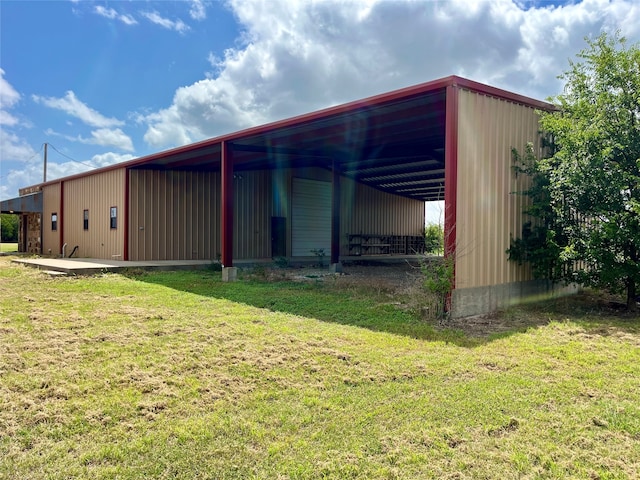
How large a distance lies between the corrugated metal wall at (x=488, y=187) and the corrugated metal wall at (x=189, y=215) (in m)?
11.1

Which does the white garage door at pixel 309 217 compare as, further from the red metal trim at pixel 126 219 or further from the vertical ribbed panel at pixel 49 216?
the vertical ribbed panel at pixel 49 216

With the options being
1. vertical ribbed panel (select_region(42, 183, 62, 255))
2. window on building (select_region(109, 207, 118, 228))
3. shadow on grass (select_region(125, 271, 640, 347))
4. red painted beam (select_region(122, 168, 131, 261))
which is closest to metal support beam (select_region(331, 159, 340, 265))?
shadow on grass (select_region(125, 271, 640, 347))

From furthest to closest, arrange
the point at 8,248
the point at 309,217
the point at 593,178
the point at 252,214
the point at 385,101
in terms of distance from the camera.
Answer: the point at 8,248 < the point at 309,217 < the point at 252,214 < the point at 385,101 < the point at 593,178

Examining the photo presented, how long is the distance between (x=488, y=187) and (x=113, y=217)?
44.1 ft

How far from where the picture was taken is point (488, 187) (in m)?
7.14

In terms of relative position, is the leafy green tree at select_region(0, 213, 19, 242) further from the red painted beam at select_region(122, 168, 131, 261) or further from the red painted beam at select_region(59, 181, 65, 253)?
the red painted beam at select_region(122, 168, 131, 261)

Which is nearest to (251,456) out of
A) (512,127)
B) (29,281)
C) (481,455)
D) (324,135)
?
(481,455)

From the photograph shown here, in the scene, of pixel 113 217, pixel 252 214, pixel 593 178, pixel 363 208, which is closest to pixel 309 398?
pixel 593 178

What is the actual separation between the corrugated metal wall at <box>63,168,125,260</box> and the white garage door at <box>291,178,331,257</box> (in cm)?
664

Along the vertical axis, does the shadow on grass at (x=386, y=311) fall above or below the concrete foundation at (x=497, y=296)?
below

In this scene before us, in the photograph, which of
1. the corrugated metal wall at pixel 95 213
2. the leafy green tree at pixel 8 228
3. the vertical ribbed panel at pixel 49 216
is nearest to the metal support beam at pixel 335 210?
the corrugated metal wall at pixel 95 213

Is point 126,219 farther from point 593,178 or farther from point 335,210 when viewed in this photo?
point 593,178

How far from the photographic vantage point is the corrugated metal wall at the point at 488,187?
6.61m

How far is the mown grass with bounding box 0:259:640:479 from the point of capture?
8.19 ft
